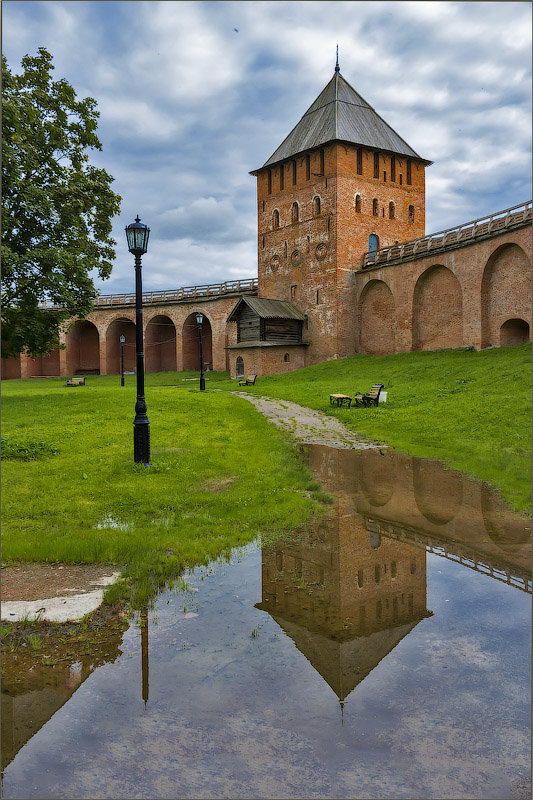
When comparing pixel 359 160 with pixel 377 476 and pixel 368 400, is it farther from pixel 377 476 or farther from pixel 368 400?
pixel 377 476

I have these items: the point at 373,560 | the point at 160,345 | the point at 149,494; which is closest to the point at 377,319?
the point at 160,345

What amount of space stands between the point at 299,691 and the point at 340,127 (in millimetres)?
39131

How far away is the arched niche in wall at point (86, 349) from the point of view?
54562 mm

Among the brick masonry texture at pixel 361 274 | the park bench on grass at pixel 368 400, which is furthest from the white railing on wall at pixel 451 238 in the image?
the park bench on grass at pixel 368 400

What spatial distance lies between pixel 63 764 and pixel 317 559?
343cm

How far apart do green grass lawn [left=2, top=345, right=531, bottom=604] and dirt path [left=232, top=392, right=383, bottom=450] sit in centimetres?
50

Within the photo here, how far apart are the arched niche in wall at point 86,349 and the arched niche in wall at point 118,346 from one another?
2713 mm

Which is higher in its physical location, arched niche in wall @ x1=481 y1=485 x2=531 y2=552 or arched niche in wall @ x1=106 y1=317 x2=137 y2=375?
arched niche in wall @ x1=106 y1=317 x2=137 y2=375

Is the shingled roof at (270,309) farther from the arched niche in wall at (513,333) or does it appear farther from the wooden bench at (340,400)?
the wooden bench at (340,400)

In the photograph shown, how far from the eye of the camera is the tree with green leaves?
531 inches

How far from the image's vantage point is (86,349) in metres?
56.0

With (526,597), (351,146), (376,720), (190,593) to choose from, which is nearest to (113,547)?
(190,593)

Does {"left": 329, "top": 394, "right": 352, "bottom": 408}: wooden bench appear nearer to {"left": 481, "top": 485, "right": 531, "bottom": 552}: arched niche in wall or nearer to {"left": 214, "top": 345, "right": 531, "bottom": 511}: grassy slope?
{"left": 214, "top": 345, "right": 531, "bottom": 511}: grassy slope

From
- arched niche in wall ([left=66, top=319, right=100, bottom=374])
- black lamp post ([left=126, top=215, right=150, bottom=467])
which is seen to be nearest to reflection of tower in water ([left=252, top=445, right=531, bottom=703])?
black lamp post ([left=126, top=215, right=150, bottom=467])
